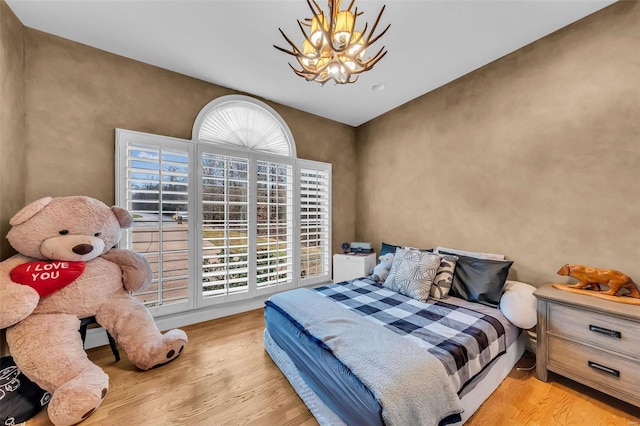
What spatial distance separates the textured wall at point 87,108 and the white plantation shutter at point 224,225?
0.51 m

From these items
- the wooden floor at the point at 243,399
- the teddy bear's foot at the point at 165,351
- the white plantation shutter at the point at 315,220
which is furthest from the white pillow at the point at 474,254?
A: the teddy bear's foot at the point at 165,351

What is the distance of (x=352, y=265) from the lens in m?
3.25

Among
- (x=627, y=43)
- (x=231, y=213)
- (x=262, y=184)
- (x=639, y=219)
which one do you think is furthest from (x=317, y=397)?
(x=627, y=43)

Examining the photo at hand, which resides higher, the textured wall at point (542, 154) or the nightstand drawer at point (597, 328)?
the textured wall at point (542, 154)

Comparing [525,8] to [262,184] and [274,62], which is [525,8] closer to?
[274,62]

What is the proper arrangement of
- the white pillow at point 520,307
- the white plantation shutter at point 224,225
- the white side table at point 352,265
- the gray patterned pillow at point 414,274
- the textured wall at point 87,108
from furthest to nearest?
the white side table at point 352,265
the white plantation shutter at point 224,225
the gray patterned pillow at point 414,274
the textured wall at point 87,108
the white pillow at point 520,307

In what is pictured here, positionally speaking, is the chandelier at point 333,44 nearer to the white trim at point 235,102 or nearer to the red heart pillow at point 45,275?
the white trim at point 235,102

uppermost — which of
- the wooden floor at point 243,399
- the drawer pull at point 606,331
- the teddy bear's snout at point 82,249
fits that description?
the teddy bear's snout at point 82,249

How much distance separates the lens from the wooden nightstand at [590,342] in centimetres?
137

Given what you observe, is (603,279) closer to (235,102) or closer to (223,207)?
(223,207)

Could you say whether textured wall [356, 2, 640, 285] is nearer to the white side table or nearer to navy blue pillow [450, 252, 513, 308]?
navy blue pillow [450, 252, 513, 308]

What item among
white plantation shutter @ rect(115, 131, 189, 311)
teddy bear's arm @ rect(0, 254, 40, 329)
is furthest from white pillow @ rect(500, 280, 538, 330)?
teddy bear's arm @ rect(0, 254, 40, 329)

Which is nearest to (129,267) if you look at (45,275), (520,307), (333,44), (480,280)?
(45,275)

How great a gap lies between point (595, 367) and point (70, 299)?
359cm
